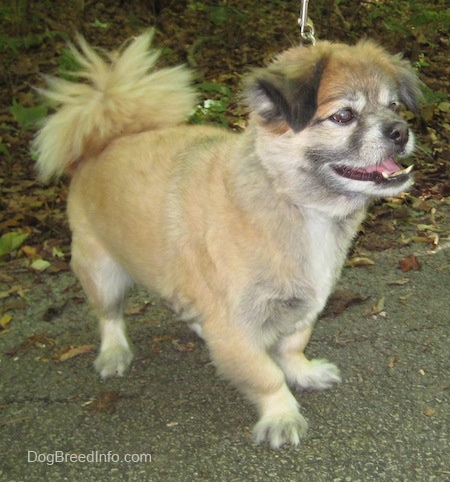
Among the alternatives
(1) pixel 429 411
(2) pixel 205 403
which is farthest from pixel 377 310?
(2) pixel 205 403

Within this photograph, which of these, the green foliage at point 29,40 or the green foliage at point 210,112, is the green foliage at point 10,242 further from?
the green foliage at point 29,40

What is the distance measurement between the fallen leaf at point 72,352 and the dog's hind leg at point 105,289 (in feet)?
0.42

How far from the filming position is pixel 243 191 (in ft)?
10.0

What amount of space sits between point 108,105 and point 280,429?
1949 millimetres

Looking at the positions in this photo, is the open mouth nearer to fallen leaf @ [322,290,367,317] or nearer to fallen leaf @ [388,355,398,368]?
fallen leaf @ [388,355,398,368]

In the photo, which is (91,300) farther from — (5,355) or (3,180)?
(3,180)

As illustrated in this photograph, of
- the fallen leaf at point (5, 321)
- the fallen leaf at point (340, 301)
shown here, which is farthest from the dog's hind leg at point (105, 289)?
the fallen leaf at point (340, 301)

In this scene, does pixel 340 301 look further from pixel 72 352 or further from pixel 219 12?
pixel 219 12

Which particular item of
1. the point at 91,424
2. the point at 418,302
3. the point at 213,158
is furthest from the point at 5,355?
the point at 418,302

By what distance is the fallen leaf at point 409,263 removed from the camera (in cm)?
466

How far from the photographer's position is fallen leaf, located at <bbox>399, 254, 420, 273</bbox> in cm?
466

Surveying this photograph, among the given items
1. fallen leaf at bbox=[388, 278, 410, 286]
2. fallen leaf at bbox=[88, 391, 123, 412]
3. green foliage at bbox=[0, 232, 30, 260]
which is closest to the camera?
fallen leaf at bbox=[88, 391, 123, 412]

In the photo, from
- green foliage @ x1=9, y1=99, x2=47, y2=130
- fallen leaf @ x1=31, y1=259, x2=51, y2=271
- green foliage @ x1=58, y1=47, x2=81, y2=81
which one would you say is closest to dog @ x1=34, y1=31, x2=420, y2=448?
fallen leaf @ x1=31, y1=259, x2=51, y2=271

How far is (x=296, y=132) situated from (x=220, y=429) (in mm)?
1472
